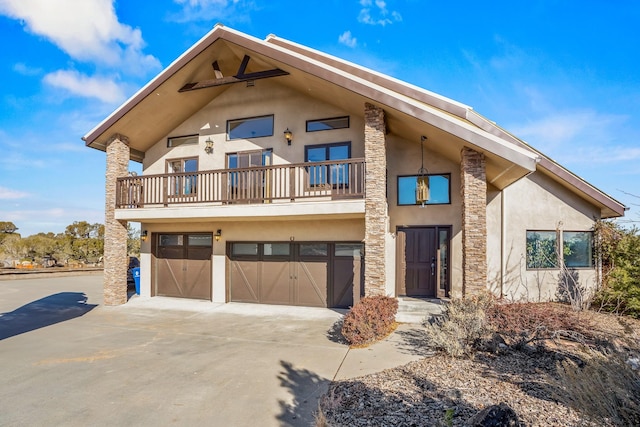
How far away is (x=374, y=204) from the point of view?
29.0ft

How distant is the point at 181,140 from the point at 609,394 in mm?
13360

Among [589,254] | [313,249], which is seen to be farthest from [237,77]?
[589,254]

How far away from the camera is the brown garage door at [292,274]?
35.4 feet

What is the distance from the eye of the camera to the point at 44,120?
15.7 m

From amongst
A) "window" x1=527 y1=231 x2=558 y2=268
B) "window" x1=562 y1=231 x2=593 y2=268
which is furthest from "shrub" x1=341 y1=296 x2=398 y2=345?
"window" x1=562 y1=231 x2=593 y2=268

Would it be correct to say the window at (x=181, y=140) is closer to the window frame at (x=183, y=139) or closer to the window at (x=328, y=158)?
the window frame at (x=183, y=139)

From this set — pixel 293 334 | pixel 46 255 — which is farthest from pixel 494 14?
pixel 46 255

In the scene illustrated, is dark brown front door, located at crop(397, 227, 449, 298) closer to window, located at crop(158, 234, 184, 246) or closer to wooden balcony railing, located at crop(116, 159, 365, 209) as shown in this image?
wooden balcony railing, located at crop(116, 159, 365, 209)

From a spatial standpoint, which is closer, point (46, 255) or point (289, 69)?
point (289, 69)

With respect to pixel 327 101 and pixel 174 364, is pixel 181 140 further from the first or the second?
pixel 174 364

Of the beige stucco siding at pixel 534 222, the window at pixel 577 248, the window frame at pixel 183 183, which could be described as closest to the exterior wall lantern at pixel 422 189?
the beige stucco siding at pixel 534 222

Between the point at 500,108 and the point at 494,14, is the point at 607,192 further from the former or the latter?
the point at 494,14

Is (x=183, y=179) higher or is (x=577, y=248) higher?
(x=183, y=179)

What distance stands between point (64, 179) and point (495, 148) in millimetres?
21611
